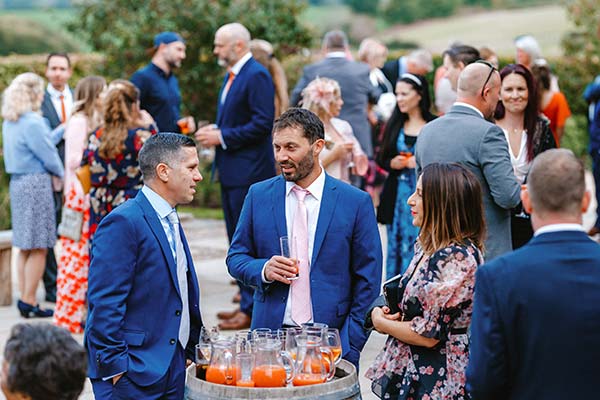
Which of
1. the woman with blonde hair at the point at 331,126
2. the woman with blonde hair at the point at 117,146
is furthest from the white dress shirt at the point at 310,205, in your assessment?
the woman with blonde hair at the point at 117,146

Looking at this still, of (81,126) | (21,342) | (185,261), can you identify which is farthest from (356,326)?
(81,126)

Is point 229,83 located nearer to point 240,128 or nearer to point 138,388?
point 240,128

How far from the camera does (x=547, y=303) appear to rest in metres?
3.16

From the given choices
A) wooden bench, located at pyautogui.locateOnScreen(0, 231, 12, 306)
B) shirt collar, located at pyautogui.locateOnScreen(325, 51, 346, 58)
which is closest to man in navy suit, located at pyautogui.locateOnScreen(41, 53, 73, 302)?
wooden bench, located at pyautogui.locateOnScreen(0, 231, 12, 306)

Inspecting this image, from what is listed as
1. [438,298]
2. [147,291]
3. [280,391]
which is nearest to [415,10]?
[147,291]

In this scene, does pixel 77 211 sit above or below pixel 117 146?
below

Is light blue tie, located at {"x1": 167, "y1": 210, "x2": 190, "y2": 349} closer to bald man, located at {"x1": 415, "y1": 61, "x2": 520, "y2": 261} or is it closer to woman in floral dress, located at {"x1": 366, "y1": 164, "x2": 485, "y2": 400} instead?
woman in floral dress, located at {"x1": 366, "y1": 164, "x2": 485, "y2": 400}

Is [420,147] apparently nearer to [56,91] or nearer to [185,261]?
[185,261]

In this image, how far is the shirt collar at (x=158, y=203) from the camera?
4.58 metres

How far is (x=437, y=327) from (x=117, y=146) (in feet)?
13.9

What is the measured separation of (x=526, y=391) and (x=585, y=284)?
41 cm

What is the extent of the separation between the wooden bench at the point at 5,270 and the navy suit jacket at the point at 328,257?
16.9 feet

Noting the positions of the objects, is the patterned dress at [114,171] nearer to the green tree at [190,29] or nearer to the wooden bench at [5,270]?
the wooden bench at [5,270]

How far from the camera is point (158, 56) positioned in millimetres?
9406
